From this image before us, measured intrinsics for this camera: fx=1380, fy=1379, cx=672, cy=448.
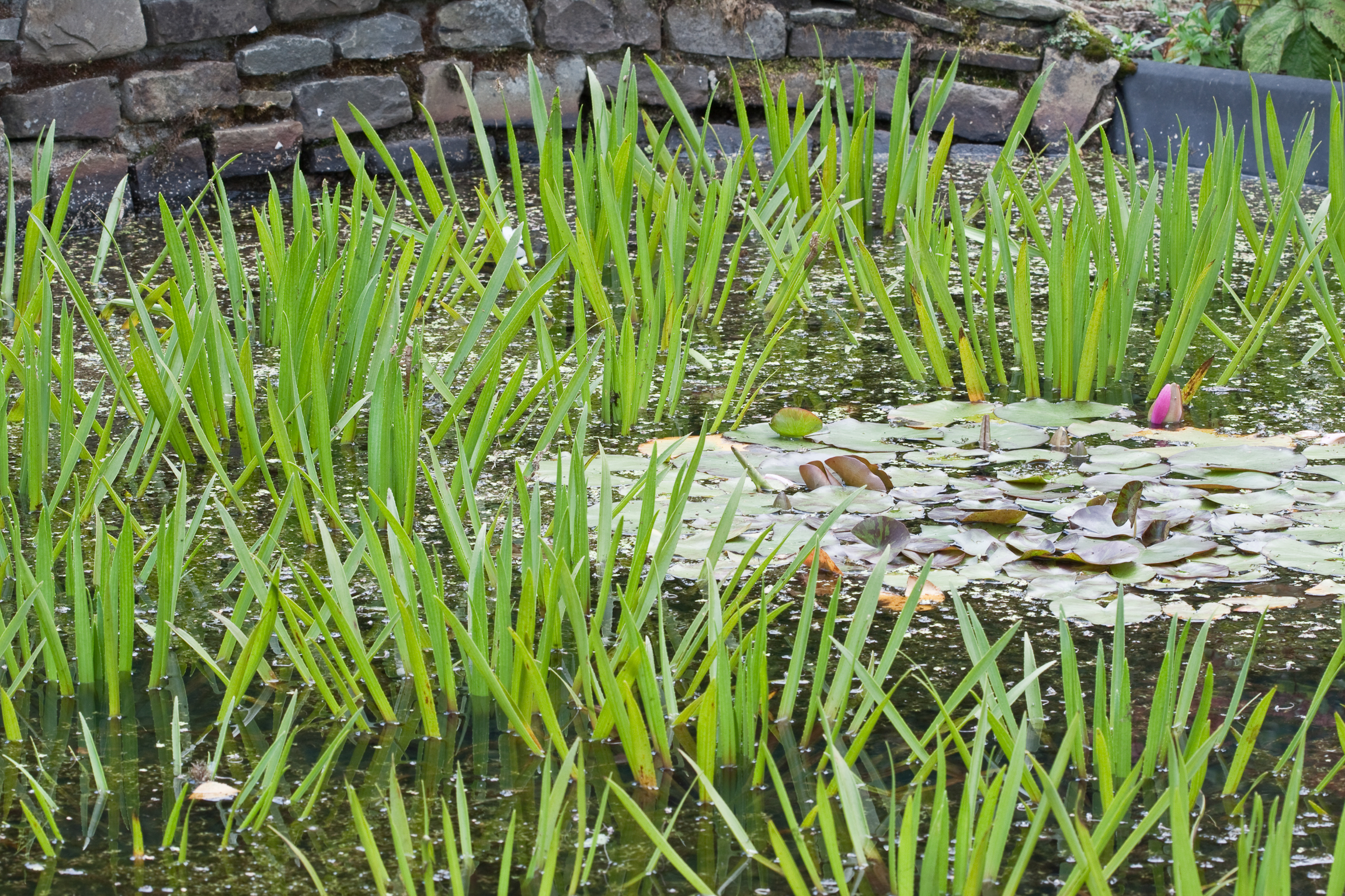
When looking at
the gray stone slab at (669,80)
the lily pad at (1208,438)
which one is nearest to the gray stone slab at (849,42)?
the gray stone slab at (669,80)

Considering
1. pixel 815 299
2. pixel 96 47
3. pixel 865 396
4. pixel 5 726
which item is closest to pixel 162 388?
pixel 5 726

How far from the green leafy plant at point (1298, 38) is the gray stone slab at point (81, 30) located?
2.90m

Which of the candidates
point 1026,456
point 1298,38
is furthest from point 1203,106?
point 1026,456

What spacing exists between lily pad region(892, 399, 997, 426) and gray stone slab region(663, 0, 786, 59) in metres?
2.20

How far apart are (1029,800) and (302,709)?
589 millimetres

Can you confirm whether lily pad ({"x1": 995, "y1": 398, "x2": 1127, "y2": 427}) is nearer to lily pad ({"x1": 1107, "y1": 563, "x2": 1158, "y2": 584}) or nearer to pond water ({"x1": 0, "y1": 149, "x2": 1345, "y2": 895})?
pond water ({"x1": 0, "y1": 149, "x2": 1345, "y2": 895})

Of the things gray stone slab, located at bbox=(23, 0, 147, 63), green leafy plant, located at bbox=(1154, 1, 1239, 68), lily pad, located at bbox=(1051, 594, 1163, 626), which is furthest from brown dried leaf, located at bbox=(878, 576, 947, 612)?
green leafy plant, located at bbox=(1154, 1, 1239, 68)

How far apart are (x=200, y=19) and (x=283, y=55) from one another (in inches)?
8.3

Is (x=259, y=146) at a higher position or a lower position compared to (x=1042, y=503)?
higher

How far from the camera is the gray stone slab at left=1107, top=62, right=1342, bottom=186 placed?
11.1 feet

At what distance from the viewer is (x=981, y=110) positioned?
3932mm

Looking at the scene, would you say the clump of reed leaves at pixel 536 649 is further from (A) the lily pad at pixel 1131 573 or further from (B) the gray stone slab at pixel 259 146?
(B) the gray stone slab at pixel 259 146

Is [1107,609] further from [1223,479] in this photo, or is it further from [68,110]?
[68,110]

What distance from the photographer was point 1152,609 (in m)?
1.31
